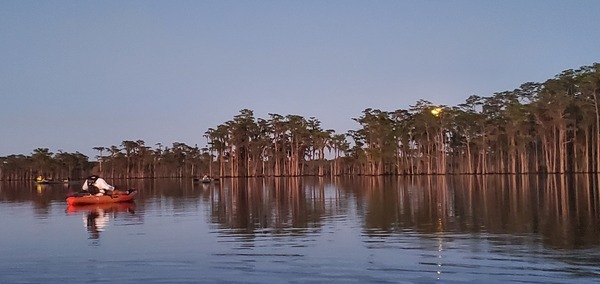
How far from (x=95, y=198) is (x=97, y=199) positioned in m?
0.12

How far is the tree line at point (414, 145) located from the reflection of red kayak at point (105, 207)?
53.9m

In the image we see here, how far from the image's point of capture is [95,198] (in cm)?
3127

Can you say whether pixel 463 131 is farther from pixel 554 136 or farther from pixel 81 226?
pixel 81 226

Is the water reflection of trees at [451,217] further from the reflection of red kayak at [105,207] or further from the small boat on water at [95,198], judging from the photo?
the small boat on water at [95,198]

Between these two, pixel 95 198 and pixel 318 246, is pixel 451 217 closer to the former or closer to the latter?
pixel 318 246

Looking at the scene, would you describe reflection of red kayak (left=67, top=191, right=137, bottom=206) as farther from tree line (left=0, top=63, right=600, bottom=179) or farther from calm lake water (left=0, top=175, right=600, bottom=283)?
tree line (left=0, top=63, right=600, bottom=179)

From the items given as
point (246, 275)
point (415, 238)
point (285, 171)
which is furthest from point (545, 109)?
point (246, 275)

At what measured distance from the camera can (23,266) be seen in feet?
39.4

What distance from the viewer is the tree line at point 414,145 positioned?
7012cm

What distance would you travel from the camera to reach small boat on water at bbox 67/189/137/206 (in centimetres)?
3064

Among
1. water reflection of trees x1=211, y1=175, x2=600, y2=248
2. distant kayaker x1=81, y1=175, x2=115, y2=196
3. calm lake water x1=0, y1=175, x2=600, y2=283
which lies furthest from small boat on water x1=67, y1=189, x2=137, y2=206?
water reflection of trees x1=211, y1=175, x2=600, y2=248

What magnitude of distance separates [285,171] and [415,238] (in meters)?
85.9

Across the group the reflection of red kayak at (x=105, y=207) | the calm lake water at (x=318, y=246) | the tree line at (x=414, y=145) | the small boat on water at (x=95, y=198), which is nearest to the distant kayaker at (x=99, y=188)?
the small boat on water at (x=95, y=198)

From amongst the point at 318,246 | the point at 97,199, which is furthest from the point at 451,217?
the point at 97,199
